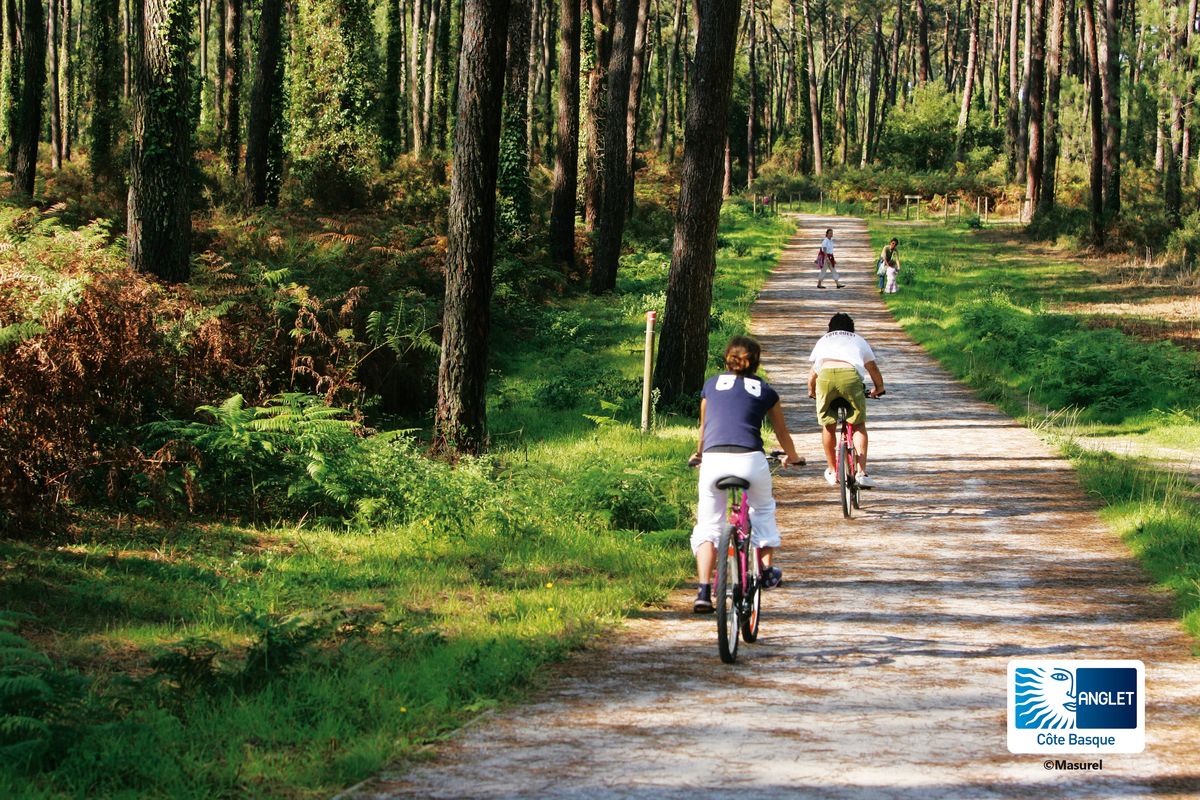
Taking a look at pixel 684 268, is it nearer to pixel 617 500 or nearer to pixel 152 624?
pixel 617 500

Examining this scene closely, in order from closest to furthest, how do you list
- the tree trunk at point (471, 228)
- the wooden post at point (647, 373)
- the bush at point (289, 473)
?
the bush at point (289, 473)
the tree trunk at point (471, 228)
the wooden post at point (647, 373)

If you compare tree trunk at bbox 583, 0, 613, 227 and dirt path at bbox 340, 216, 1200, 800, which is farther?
tree trunk at bbox 583, 0, 613, 227

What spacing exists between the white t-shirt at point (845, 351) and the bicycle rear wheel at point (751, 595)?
14.7 feet

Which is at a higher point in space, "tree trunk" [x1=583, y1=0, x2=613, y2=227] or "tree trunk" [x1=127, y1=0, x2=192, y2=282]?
"tree trunk" [x1=583, y1=0, x2=613, y2=227]

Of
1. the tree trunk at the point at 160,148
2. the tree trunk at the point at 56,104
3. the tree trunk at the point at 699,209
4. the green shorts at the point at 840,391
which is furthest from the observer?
the tree trunk at the point at 56,104

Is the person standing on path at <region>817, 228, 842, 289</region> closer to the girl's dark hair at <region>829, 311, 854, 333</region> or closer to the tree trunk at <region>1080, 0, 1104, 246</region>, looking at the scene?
the tree trunk at <region>1080, 0, 1104, 246</region>

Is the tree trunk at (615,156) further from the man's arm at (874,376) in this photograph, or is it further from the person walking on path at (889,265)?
the man's arm at (874,376)

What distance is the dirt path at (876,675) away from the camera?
552cm

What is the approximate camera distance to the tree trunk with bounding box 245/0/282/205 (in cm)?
2458

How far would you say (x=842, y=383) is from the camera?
12016mm

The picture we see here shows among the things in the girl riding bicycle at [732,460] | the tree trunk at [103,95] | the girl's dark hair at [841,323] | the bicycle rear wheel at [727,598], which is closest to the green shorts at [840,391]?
the girl's dark hair at [841,323]

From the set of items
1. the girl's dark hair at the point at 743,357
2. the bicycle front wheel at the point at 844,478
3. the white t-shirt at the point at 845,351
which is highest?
the girl's dark hair at the point at 743,357

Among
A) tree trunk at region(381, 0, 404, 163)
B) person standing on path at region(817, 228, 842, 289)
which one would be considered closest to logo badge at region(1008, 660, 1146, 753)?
person standing on path at region(817, 228, 842, 289)

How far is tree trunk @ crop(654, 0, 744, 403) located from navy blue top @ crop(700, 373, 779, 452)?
8.47 m
